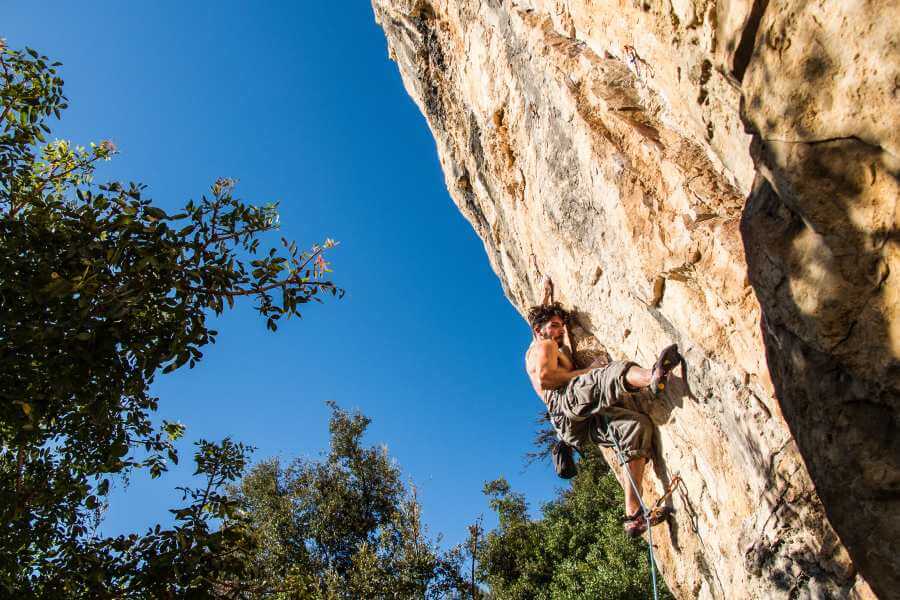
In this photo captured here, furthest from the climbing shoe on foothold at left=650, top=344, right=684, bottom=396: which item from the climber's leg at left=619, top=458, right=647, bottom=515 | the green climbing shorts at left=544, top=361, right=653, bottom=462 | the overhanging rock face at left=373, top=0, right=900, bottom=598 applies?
the climber's leg at left=619, top=458, right=647, bottom=515

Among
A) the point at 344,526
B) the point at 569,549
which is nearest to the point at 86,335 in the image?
the point at 344,526

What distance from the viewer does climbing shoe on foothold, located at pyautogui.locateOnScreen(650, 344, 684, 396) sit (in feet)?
17.3

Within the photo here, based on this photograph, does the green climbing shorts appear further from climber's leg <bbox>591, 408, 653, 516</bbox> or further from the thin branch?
the thin branch

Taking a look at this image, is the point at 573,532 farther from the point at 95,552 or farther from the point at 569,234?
the point at 95,552

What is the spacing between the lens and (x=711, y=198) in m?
5.08

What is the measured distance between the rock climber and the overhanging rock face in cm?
23

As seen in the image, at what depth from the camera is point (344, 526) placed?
1545cm

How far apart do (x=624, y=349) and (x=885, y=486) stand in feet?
11.4

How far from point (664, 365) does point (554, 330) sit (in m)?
2.30

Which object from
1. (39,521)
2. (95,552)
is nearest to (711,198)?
(95,552)

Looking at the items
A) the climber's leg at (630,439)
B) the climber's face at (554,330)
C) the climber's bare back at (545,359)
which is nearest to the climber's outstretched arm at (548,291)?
the climber's face at (554,330)

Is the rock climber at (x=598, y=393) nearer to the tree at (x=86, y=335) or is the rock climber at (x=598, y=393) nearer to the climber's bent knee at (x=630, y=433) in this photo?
the climber's bent knee at (x=630, y=433)

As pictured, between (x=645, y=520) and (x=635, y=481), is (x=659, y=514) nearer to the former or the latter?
(x=645, y=520)

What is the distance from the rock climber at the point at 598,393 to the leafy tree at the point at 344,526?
25.5ft
